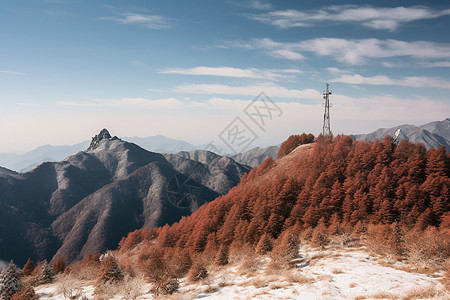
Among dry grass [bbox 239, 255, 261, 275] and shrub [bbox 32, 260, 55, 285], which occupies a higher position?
dry grass [bbox 239, 255, 261, 275]

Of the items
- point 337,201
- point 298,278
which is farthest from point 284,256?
point 337,201

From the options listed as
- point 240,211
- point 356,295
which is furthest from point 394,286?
point 240,211

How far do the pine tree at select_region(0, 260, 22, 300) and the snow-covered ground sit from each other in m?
3.13

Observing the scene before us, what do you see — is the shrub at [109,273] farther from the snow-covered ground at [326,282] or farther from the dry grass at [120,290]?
the snow-covered ground at [326,282]

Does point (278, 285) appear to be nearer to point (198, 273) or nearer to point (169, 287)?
point (198, 273)

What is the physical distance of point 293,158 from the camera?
279 feet

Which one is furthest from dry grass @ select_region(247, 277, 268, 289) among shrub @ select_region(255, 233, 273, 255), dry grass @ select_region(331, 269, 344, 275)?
shrub @ select_region(255, 233, 273, 255)

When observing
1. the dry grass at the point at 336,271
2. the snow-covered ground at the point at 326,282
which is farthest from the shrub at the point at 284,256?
the dry grass at the point at 336,271

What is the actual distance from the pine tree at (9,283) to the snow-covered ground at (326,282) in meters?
3.13

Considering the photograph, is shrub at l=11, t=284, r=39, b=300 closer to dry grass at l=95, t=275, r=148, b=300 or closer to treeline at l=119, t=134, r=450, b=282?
dry grass at l=95, t=275, r=148, b=300

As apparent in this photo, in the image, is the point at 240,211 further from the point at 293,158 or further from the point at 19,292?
the point at 19,292

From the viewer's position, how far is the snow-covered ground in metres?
16.4

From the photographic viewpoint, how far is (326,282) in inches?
748

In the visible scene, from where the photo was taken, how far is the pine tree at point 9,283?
2594cm
